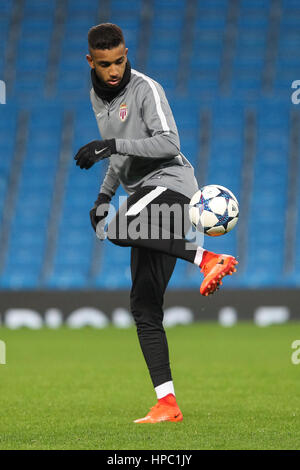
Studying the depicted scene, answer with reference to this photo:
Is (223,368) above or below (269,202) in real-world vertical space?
below

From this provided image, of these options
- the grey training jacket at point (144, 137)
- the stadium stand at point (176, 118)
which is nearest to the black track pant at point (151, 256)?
the grey training jacket at point (144, 137)

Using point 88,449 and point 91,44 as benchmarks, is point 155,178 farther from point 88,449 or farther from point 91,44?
point 88,449

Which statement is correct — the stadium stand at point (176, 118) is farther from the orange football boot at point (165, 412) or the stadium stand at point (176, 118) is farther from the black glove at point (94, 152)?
the black glove at point (94, 152)

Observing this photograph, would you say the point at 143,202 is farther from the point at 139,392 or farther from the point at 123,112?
the point at 139,392

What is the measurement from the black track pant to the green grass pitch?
34cm

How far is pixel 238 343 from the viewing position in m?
8.60

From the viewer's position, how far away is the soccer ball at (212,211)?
12.5 ft

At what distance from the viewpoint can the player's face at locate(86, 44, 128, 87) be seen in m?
3.80

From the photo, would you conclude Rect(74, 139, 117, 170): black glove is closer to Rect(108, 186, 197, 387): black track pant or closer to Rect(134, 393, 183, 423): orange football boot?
Rect(108, 186, 197, 387): black track pant

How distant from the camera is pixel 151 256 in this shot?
13.2 feet

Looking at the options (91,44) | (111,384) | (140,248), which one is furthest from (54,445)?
(111,384)

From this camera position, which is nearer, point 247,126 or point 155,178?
→ point 155,178

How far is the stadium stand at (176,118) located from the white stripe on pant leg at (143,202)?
8.20 meters

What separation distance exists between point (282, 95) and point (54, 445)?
11.5 m
